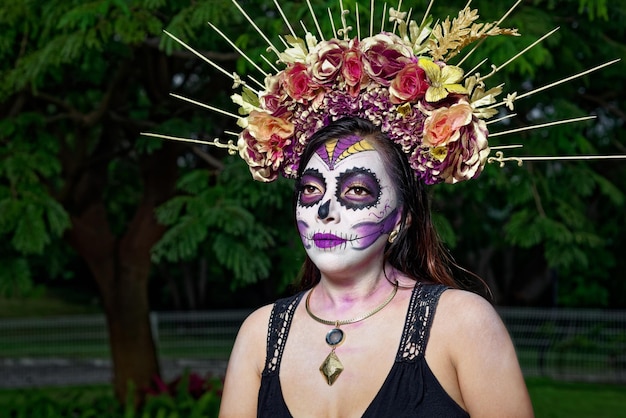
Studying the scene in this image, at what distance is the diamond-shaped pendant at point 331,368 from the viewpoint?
3.25 m

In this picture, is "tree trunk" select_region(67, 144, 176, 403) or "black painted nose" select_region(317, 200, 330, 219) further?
"tree trunk" select_region(67, 144, 176, 403)

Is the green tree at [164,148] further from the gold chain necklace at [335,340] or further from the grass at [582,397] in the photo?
the gold chain necklace at [335,340]

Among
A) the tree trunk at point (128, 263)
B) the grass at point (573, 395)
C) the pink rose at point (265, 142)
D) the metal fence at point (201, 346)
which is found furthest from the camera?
the metal fence at point (201, 346)

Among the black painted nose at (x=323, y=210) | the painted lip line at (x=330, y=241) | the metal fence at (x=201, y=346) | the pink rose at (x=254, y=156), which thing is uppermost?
the pink rose at (x=254, y=156)

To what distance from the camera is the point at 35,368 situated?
14.0 metres

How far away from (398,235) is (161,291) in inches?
730

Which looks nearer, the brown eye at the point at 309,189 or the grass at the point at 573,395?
the brown eye at the point at 309,189

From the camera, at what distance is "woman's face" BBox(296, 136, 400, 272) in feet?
10.7

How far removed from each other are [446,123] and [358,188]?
331 millimetres

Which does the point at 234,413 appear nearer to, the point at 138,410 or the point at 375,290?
the point at 375,290

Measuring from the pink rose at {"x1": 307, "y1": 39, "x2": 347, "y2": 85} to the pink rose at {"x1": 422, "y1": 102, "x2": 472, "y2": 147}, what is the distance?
0.32m

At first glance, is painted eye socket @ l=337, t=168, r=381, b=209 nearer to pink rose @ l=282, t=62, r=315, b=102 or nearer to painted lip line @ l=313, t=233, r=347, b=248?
painted lip line @ l=313, t=233, r=347, b=248

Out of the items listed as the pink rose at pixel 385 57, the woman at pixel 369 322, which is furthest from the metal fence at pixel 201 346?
the pink rose at pixel 385 57

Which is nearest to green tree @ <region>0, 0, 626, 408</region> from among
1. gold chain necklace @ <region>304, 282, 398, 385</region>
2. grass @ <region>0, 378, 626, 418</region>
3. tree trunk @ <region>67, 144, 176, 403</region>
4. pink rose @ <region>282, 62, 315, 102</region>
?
tree trunk @ <region>67, 144, 176, 403</region>
